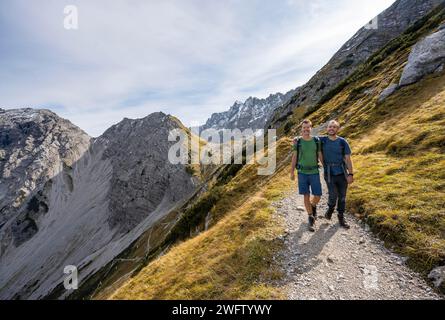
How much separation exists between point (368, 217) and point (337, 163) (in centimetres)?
271

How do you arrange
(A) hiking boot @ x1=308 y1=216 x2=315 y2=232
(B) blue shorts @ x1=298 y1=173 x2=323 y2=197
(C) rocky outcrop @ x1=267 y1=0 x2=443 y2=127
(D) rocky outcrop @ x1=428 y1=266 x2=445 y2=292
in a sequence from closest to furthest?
(D) rocky outcrop @ x1=428 y1=266 x2=445 y2=292
(B) blue shorts @ x1=298 y1=173 x2=323 y2=197
(A) hiking boot @ x1=308 y1=216 x2=315 y2=232
(C) rocky outcrop @ x1=267 y1=0 x2=443 y2=127

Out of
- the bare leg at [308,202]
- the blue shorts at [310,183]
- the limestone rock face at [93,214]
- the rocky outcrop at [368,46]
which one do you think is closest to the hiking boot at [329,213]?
the bare leg at [308,202]

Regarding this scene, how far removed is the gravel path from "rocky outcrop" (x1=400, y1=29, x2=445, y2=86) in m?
26.1

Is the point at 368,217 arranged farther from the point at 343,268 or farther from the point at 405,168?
the point at 405,168

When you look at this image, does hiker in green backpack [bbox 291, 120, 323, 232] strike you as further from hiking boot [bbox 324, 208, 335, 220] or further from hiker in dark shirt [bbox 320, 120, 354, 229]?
hiking boot [bbox 324, 208, 335, 220]

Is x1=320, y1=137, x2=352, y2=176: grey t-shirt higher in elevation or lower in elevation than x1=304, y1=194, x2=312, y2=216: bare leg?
higher

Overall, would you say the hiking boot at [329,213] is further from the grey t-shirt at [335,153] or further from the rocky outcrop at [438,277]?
the rocky outcrop at [438,277]

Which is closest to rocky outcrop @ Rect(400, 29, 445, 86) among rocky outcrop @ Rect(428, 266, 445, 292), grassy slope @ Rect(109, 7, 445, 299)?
grassy slope @ Rect(109, 7, 445, 299)

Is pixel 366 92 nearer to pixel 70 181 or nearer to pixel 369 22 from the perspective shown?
pixel 369 22

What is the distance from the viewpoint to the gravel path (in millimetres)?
7625

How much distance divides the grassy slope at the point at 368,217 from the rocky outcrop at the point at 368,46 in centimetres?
5532

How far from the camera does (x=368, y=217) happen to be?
11.3m
